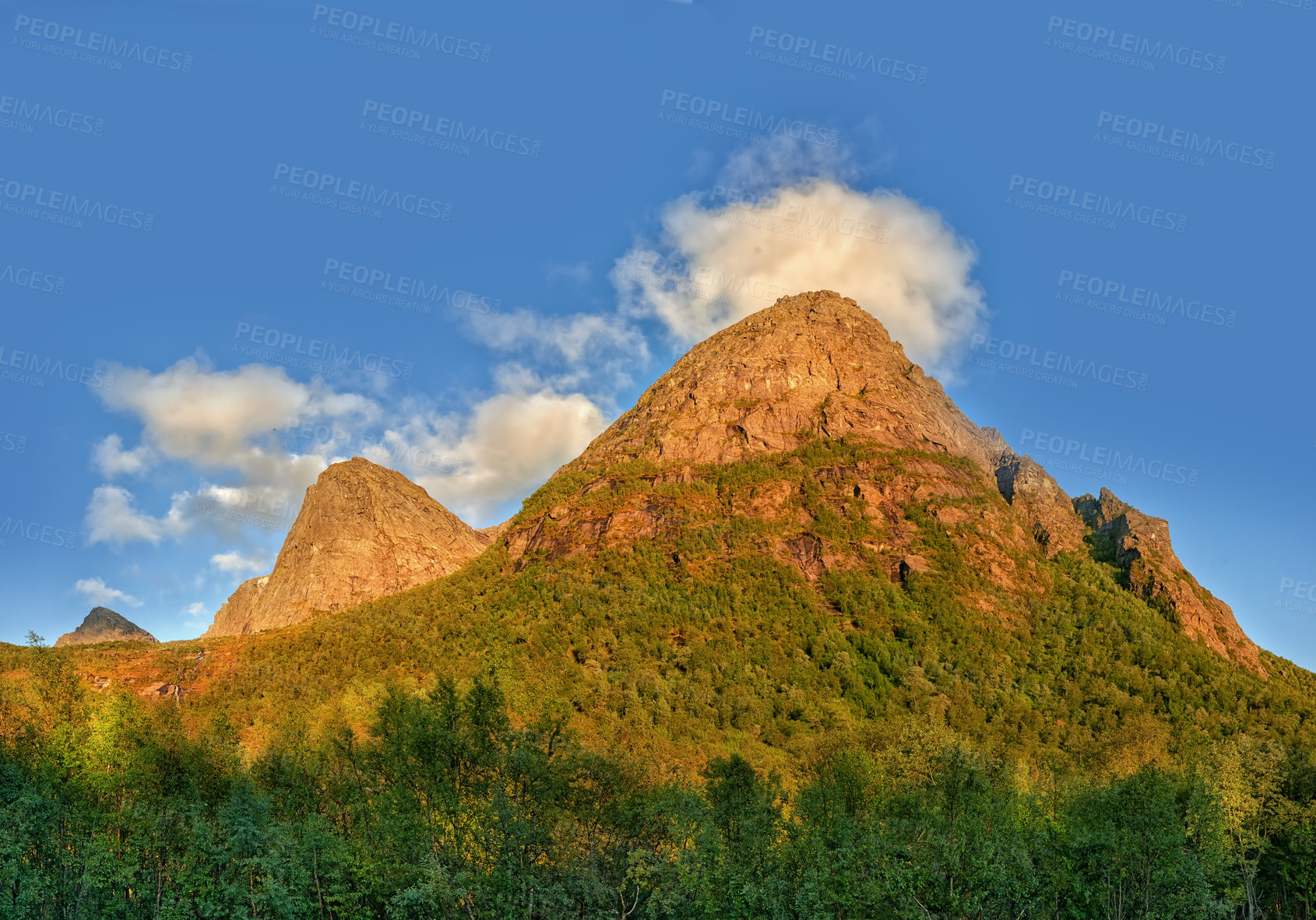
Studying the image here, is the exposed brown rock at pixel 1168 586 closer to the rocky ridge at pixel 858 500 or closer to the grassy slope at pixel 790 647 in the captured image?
the rocky ridge at pixel 858 500

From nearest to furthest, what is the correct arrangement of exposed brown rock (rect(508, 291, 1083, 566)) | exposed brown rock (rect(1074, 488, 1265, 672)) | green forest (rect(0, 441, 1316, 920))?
green forest (rect(0, 441, 1316, 920))
exposed brown rock (rect(1074, 488, 1265, 672))
exposed brown rock (rect(508, 291, 1083, 566))

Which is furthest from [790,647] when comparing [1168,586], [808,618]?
[1168,586]

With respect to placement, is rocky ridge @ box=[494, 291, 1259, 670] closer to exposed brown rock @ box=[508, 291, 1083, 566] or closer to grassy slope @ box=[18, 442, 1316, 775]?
exposed brown rock @ box=[508, 291, 1083, 566]

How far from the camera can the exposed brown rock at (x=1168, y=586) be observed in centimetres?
13650

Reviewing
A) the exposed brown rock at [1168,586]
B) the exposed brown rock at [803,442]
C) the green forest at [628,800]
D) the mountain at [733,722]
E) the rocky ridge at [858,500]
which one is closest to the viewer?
the green forest at [628,800]

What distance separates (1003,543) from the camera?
15838cm

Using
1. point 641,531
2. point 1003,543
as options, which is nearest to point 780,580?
point 641,531

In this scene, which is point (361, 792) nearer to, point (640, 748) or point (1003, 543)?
point (640, 748)

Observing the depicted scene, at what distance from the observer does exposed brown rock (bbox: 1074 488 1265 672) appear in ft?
448

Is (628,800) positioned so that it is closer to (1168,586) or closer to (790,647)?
(790,647)

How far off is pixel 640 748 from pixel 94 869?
40.8m

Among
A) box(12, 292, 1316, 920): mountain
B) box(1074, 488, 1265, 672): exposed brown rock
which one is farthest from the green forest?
box(1074, 488, 1265, 672): exposed brown rock

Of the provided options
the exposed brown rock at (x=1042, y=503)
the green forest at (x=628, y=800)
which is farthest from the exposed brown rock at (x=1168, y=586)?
the green forest at (x=628, y=800)

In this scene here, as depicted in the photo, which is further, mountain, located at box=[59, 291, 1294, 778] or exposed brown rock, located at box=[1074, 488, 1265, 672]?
exposed brown rock, located at box=[1074, 488, 1265, 672]
